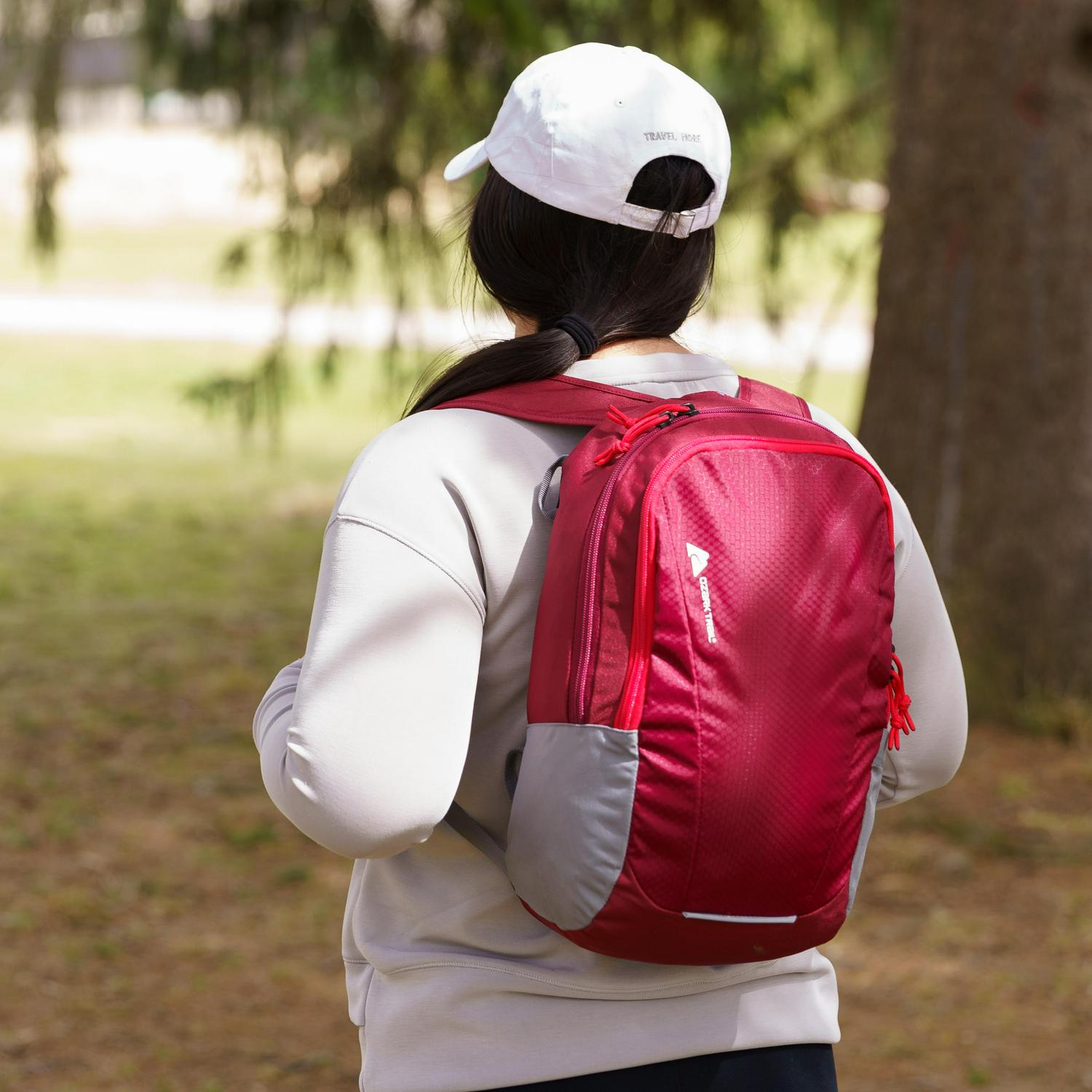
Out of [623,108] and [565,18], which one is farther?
[565,18]

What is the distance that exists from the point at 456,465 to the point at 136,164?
2830 cm

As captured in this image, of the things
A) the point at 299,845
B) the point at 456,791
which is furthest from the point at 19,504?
the point at 456,791

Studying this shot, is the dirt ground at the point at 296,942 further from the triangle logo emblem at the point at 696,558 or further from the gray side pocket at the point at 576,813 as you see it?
the triangle logo emblem at the point at 696,558

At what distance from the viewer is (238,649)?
246 inches

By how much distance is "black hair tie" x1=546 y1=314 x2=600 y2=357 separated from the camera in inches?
51.1

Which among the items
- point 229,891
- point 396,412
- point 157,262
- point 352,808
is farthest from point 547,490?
point 157,262

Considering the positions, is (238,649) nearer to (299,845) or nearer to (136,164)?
(299,845)

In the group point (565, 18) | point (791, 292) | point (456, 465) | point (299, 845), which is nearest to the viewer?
point (456, 465)

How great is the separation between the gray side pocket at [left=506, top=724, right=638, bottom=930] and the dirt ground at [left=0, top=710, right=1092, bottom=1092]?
215 centimetres

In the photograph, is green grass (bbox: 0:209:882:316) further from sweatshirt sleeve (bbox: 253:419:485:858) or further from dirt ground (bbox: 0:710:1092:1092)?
sweatshirt sleeve (bbox: 253:419:485:858)

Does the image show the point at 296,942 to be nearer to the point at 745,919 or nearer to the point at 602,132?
the point at 745,919

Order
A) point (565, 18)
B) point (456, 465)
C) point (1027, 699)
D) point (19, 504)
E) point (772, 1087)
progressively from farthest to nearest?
point (19, 504) < point (565, 18) < point (1027, 699) < point (772, 1087) < point (456, 465)

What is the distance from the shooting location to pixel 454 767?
1.19 m

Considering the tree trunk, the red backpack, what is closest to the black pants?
the red backpack
